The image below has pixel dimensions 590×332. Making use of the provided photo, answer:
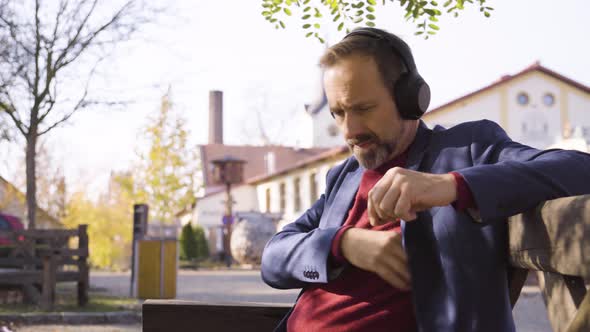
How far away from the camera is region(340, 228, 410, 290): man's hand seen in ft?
5.52

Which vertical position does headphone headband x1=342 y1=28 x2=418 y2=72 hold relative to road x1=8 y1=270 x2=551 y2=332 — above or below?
above

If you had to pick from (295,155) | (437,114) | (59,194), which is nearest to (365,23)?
(437,114)

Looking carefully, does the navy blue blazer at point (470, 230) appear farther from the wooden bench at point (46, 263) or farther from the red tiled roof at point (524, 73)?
the red tiled roof at point (524, 73)

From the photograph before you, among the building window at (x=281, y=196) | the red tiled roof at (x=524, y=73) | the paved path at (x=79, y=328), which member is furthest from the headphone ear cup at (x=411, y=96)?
the building window at (x=281, y=196)

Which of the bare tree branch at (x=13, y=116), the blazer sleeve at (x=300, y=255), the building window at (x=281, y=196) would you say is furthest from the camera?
the building window at (x=281, y=196)

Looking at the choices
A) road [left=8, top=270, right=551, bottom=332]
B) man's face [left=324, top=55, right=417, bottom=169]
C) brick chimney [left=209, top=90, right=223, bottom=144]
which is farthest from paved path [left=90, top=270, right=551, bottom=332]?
brick chimney [left=209, top=90, right=223, bottom=144]

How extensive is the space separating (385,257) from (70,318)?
890 cm

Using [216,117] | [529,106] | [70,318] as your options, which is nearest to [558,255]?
[70,318]

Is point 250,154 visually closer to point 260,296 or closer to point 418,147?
point 260,296

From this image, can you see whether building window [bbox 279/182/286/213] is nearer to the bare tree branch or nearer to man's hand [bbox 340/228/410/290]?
the bare tree branch

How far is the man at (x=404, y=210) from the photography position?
1.43 metres

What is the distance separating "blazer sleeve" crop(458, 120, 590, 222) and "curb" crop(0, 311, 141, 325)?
886 centimetres

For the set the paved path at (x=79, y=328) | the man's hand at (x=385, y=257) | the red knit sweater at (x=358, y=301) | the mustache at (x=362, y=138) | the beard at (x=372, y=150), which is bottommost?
the paved path at (x=79, y=328)

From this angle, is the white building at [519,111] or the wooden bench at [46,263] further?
the white building at [519,111]
